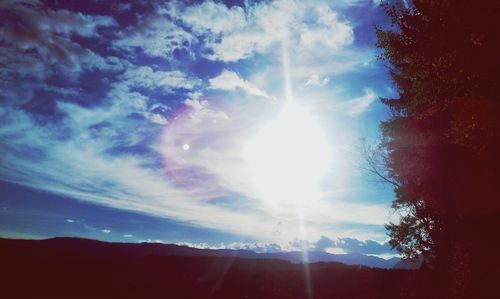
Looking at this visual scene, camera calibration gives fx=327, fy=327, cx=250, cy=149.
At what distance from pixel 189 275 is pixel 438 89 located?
24.9 m

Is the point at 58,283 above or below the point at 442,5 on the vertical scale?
below

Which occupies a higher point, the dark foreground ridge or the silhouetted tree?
the silhouetted tree

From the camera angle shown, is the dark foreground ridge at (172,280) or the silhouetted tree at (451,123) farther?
the dark foreground ridge at (172,280)

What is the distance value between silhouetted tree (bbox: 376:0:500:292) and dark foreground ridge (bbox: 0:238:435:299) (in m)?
4.69

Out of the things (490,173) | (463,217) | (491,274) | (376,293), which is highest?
(490,173)

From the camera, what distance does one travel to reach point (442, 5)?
37.8ft

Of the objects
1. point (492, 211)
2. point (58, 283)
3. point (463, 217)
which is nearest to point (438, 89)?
point (492, 211)

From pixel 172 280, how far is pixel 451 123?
22.9 m

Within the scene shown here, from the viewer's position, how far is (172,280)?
26422mm

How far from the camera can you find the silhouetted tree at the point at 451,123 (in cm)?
1072

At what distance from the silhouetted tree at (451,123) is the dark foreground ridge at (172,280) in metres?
4.69

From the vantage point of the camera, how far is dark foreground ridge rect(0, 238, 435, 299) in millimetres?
20172

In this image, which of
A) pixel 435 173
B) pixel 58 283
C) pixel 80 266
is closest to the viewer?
pixel 435 173

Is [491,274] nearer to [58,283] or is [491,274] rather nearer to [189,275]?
[189,275]
